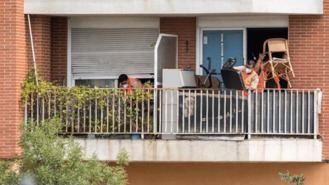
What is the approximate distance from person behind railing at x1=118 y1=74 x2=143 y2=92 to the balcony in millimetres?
431

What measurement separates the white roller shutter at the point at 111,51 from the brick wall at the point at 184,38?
437 millimetres

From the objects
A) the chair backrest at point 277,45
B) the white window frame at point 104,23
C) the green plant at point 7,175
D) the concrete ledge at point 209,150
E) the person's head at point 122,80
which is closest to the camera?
the green plant at point 7,175

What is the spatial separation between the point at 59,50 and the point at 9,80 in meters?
2.22

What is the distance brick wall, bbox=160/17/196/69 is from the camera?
24438 millimetres

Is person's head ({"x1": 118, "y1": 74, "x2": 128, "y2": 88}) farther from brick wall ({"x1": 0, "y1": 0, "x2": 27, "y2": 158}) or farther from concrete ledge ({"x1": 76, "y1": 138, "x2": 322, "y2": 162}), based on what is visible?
brick wall ({"x1": 0, "y1": 0, "x2": 27, "y2": 158})

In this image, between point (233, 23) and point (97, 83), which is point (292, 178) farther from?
point (97, 83)

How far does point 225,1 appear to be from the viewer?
75.4 ft

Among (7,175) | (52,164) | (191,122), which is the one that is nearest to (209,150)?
(191,122)

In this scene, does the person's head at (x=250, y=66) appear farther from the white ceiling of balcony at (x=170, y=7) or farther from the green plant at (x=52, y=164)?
the green plant at (x=52, y=164)

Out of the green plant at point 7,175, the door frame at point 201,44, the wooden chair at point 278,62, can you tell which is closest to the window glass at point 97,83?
the door frame at point 201,44

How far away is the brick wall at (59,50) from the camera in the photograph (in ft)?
81.3

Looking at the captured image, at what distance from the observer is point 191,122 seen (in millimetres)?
22688

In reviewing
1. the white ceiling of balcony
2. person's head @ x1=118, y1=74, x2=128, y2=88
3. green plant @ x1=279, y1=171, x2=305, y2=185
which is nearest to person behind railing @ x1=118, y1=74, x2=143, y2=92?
person's head @ x1=118, y1=74, x2=128, y2=88

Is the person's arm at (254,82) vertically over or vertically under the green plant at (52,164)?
over
